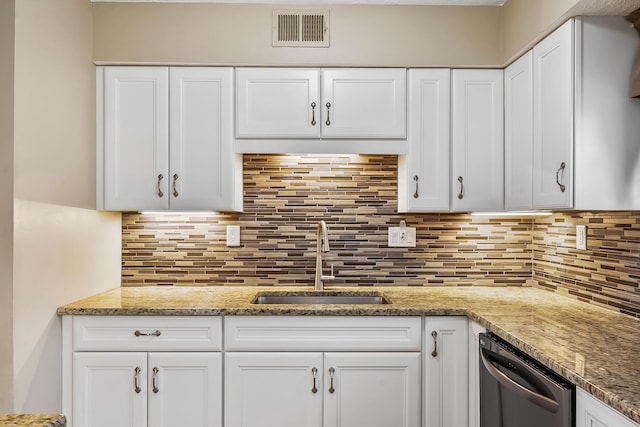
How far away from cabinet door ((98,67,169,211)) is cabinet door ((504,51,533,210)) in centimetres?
176

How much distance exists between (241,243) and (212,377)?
85cm

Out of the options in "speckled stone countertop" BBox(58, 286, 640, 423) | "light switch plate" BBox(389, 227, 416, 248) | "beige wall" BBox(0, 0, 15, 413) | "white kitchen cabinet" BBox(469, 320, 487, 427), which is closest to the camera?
"speckled stone countertop" BBox(58, 286, 640, 423)

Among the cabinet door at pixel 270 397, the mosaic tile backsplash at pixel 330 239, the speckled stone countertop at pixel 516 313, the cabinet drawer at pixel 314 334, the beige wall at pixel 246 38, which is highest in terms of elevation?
the beige wall at pixel 246 38

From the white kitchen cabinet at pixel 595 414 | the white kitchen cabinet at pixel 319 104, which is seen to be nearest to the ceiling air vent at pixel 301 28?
the white kitchen cabinet at pixel 319 104

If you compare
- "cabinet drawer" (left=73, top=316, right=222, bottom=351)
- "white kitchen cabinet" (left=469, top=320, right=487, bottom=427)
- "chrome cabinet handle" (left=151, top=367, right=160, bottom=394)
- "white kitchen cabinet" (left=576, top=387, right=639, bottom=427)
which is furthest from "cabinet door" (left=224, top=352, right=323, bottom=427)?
"white kitchen cabinet" (left=576, top=387, right=639, bottom=427)

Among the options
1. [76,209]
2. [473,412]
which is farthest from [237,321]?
[473,412]

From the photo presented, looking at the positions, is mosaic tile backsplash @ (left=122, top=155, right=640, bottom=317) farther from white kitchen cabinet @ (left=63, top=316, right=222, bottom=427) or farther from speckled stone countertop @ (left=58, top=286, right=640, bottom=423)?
white kitchen cabinet @ (left=63, top=316, right=222, bottom=427)

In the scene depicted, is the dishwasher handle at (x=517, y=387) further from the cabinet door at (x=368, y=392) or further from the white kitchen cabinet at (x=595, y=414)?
the cabinet door at (x=368, y=392)

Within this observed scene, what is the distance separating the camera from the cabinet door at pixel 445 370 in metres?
2.14

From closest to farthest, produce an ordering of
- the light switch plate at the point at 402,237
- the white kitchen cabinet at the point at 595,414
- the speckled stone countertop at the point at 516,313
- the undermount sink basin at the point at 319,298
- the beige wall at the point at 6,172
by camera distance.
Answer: the white kitchen cabinet at the point at 595,414, the speckled stone countertop at the point at 516,313, the beige wall at the point at 6,172, the undermount sink basin at the point at 319,298, the light switch plate at the point at 402,237

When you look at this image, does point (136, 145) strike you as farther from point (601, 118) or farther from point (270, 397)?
point (601, 118)

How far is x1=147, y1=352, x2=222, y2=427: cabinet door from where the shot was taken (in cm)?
213

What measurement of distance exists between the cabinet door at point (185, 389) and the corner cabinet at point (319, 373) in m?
0.06

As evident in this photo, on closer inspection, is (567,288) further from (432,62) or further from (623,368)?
(432,62)
